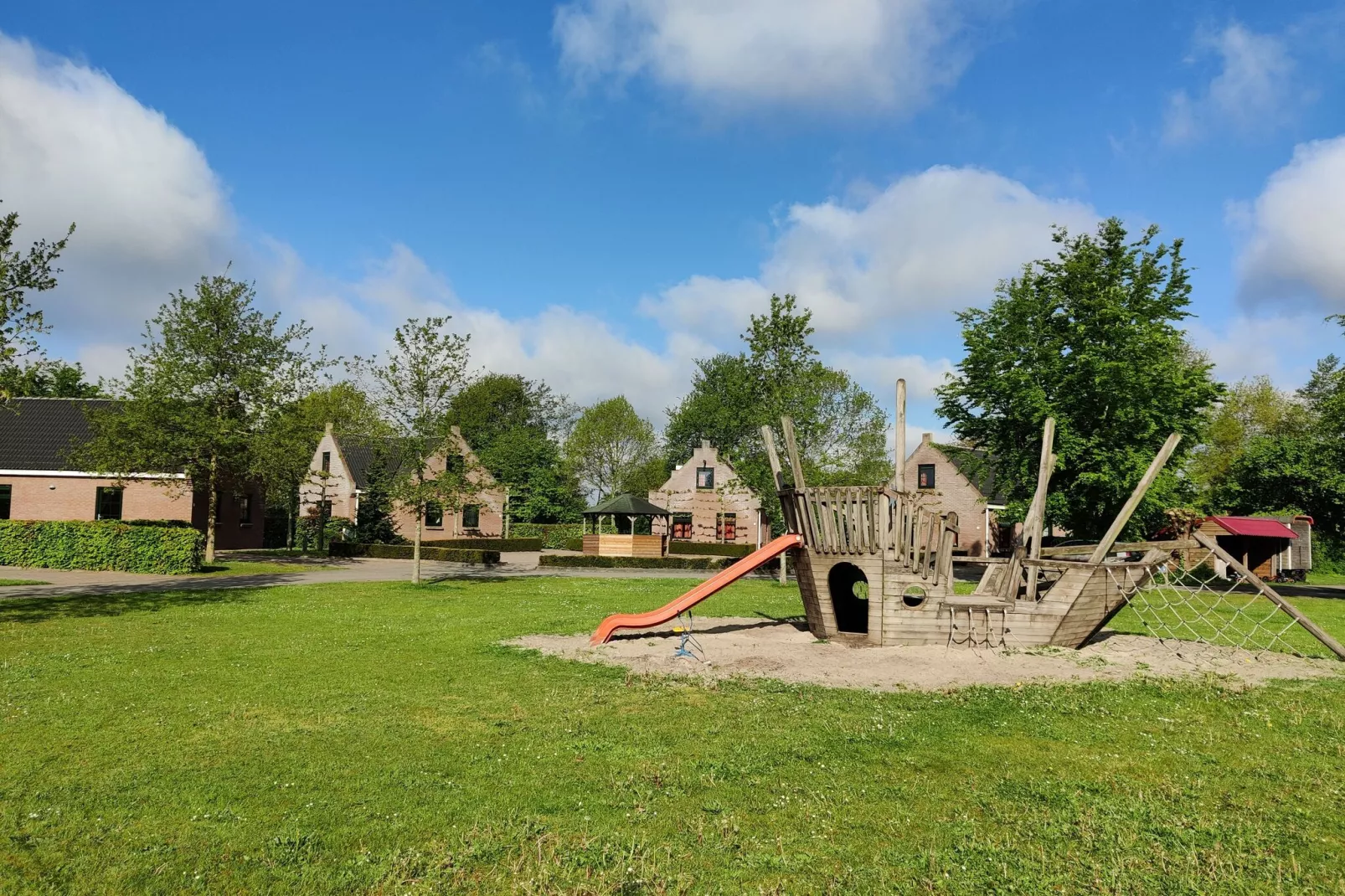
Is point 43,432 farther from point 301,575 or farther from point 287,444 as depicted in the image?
point 301,575

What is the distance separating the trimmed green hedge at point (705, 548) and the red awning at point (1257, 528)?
25.1 metres

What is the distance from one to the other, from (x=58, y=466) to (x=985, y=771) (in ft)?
163

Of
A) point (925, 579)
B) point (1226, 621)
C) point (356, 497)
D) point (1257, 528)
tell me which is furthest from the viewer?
point (356, 497)

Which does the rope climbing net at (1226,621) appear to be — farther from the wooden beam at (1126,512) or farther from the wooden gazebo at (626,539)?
the wooden gazebo at (626,539)

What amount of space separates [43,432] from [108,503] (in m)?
5.71

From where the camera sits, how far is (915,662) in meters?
13.2

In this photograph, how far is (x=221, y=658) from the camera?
12.9 meters

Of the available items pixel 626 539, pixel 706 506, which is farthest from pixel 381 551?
pixel 706 506

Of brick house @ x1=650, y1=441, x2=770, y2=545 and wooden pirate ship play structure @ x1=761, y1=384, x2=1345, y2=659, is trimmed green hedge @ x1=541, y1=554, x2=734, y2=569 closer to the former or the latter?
brick house @ x1=650, y1=441, x2=770, y2=545

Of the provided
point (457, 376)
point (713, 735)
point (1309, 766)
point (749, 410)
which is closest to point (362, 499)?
point (457, 376)

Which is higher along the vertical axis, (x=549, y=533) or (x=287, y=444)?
(x=287, y=444)

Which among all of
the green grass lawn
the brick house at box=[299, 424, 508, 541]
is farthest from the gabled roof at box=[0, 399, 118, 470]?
the green grass lawn

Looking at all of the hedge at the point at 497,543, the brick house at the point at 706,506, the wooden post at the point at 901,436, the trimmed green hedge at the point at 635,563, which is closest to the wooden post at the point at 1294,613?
the wooden post at the point at 901,436

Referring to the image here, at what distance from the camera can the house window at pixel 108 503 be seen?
43250mm
